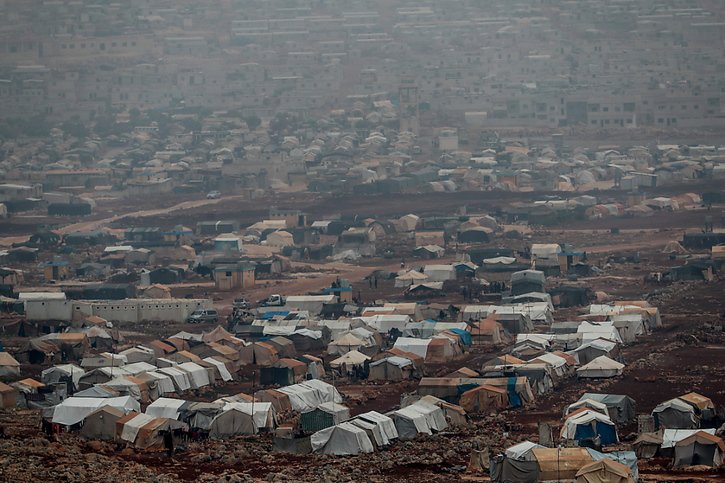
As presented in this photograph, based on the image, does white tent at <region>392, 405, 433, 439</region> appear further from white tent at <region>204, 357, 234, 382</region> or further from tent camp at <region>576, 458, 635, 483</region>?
white tent at <region>204, 357, 234, 382</region>

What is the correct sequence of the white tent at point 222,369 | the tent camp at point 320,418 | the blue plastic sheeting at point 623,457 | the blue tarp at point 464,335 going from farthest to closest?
the blue tarp at point 464,335 → the white tent at point 222,369 → the tent camp at point 320,418 → the blue plastic sheeting at point 623,457

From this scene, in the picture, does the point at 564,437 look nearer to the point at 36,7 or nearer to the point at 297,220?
the point at 297,220

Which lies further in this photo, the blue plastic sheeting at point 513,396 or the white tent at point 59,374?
the white tent at point 59,374

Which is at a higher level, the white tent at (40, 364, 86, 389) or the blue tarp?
the white tent at (40, 364, 86, 389)

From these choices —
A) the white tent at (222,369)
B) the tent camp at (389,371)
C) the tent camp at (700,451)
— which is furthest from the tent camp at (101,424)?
the tent camp at (700,451)

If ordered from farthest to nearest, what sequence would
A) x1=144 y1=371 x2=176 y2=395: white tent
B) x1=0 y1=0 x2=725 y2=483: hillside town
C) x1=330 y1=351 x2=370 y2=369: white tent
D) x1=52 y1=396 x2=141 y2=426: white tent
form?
x1=330 y1=351 x2=370 y2=369: white tent
x1=144 y1=371 x2=176 y2=395: white tent
x1=52 y1=396 x2=141 y2=426: white tent
x1=0 y1=0 x2=725 y2=483: hillside town

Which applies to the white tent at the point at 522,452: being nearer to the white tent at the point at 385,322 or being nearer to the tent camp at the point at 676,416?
the tent camp at the point at 676,416

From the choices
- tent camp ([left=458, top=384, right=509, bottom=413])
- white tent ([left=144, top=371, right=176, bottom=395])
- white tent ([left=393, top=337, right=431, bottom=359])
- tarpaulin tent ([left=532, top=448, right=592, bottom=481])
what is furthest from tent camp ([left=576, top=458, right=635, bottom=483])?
white tent ([left=393, top=337, right=431, bottom=359])
